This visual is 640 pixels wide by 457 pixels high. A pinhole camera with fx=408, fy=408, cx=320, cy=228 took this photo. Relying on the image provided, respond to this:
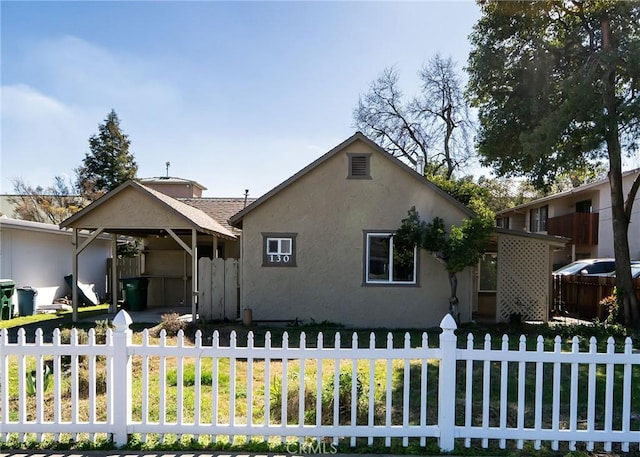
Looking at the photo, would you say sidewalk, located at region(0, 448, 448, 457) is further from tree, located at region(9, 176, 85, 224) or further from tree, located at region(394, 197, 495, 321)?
tree, located at region(9, 176, 85, 224)

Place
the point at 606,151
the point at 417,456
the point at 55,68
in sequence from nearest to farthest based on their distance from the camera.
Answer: the point at 417,456 → the point at 55,68 → the point at 606,151

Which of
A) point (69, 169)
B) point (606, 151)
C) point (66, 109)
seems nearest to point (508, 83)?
point (606, 151)

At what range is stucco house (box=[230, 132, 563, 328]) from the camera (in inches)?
450

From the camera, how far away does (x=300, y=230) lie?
37.9 feet

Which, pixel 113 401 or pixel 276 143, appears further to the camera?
pixel 276 143

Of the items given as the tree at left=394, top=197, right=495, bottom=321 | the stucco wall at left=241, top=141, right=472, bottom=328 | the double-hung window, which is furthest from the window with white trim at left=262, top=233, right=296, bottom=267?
the double-hung window

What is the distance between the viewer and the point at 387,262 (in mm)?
11555

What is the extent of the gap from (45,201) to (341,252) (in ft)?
96.0

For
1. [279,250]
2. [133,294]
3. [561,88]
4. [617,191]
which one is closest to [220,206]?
[133,294]

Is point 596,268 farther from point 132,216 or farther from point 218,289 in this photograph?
point 132,216

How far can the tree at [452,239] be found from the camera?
33.7 ft

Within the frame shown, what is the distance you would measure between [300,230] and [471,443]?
8000mm

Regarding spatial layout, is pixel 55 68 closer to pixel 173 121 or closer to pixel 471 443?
pixel 173 121

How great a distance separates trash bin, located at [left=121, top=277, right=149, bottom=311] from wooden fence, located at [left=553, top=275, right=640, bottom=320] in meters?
15.7
